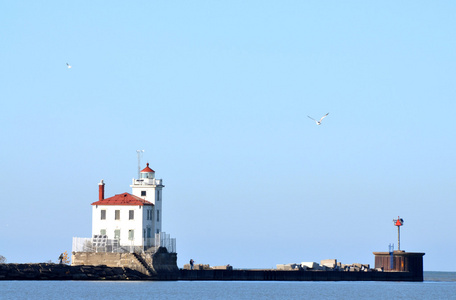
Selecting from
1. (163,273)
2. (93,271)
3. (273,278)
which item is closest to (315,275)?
(273,278)

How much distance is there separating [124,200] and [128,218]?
5.69 ft

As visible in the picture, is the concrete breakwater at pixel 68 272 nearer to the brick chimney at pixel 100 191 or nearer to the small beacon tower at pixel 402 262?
the brick chimney at pixel 100 191

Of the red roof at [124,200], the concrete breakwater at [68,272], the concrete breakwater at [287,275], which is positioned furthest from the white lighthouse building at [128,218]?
the concrete breakwater at [287,275]

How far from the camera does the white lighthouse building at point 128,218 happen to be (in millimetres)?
86181

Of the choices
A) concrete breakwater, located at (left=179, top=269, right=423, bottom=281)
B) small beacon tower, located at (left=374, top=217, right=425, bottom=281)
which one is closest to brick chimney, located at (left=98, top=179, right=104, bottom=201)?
concrete breakwater, located at (left=179, top=269, right=423, bottom=281)

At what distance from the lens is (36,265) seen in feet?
282

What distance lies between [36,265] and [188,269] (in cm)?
1552

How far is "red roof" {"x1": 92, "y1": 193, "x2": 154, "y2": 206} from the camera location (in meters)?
86.4

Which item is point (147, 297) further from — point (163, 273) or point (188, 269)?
point (188, 269)

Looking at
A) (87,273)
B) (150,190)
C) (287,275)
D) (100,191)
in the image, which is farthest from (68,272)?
(287,275)

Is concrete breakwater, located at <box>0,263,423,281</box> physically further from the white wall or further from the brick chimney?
the brick chimney

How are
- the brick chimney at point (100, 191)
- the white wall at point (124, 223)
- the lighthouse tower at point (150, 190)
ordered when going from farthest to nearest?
the lighthouse tower at point (150, 190) → the brick chimney at point (100, 191) → the white wall at point (124, 223)

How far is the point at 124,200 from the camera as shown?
86.8 m

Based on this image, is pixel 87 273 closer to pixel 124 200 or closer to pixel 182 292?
pixel 124 200
